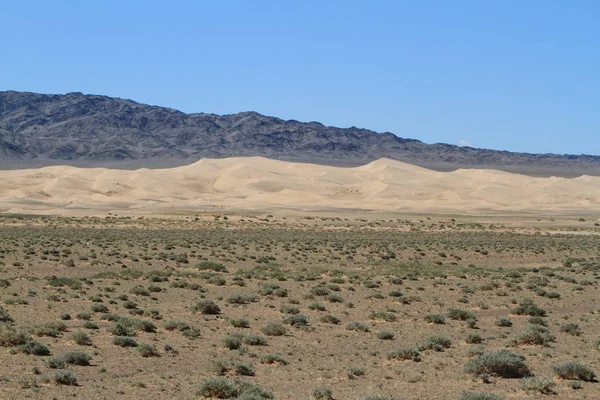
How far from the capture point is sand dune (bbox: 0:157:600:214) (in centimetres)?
10412

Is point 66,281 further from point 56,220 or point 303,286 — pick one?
point 56,220

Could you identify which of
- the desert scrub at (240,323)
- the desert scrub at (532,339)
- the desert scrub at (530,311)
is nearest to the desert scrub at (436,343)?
the desert scrub at (532,339)

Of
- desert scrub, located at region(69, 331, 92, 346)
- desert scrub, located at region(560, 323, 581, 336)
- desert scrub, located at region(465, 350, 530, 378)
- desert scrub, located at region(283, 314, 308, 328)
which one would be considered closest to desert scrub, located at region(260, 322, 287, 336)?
desert scrub, located at region(283, 314, 308, 328)

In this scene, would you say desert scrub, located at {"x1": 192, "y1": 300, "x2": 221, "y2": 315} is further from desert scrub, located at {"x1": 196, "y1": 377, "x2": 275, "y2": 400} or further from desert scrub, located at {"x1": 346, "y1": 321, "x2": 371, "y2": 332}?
desert scrub, located at {"x1": 196, "y1": 377, "x2": 275, "y2": 400}

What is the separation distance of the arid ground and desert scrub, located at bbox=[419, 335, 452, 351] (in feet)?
0.16

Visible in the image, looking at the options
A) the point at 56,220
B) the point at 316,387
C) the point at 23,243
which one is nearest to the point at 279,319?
the point at 316,387

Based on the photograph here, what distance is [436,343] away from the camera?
56.6 feet

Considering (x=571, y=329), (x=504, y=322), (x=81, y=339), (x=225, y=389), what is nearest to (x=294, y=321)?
(x=504, y=322)

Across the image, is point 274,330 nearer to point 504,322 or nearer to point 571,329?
point 504,322

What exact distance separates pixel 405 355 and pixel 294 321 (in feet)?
16.3

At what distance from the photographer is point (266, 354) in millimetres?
16125

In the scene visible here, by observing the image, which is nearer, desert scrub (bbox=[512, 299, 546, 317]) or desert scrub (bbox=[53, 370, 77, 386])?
desert scrub (bbox=[53, 370, 77, 386])

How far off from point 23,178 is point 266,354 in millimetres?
115234

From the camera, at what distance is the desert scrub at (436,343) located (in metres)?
17.1
